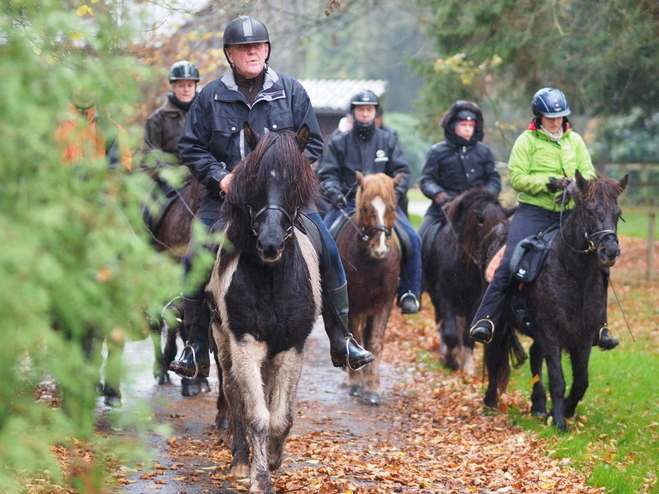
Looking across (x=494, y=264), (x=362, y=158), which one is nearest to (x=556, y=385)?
(x=494, y=264)

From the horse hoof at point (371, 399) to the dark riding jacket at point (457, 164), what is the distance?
3.47 metres

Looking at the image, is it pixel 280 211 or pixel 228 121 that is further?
pixel 228 121

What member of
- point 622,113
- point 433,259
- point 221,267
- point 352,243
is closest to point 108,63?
point 221,267

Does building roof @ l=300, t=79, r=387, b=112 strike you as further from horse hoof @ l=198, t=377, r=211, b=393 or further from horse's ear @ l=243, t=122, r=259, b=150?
horse's ear @ l=243, t=122, r=259, b=150

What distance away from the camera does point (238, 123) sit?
6941 millimetres

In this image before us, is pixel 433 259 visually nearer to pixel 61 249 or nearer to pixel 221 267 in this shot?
pixel 221 267

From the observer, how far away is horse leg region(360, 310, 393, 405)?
397 inches

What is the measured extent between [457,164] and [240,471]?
279 inches

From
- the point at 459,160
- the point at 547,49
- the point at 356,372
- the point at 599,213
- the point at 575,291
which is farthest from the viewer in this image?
the point at 547,49

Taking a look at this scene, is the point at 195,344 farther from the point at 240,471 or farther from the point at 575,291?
the point at 575,291

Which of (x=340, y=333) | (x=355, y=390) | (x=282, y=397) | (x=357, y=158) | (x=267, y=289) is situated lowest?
(x=355, y=390)

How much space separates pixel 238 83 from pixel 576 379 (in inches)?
170

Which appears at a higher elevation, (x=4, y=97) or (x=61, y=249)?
(x=4, y=97)

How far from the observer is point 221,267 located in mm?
6363
